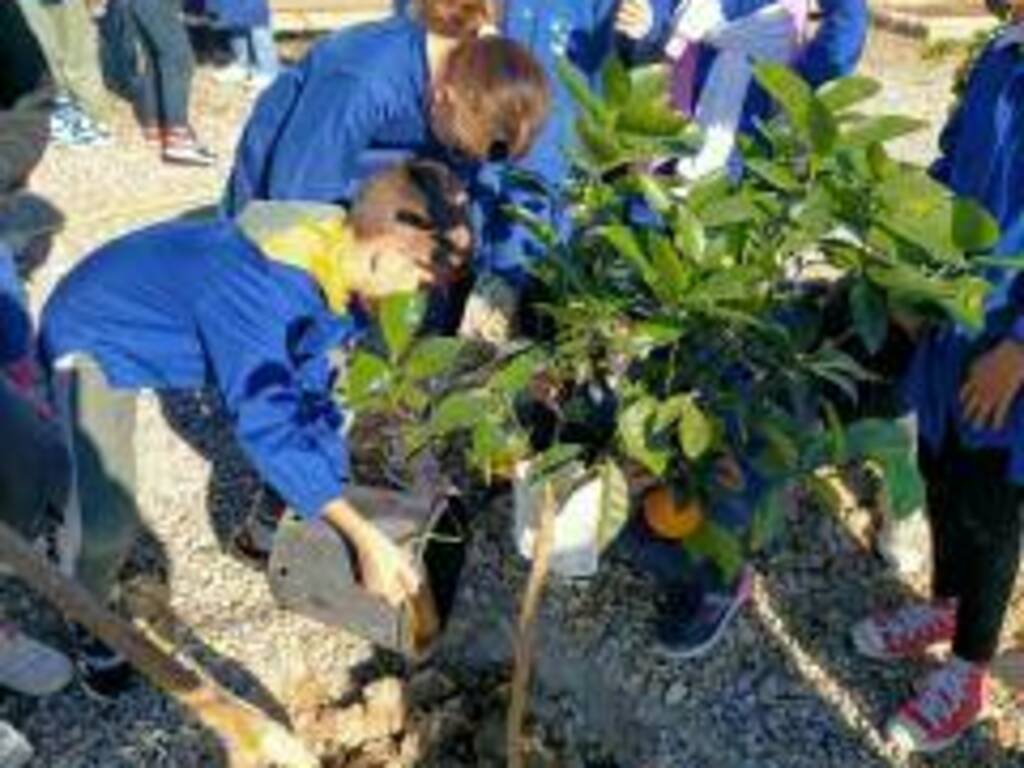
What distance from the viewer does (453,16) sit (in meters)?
3.47

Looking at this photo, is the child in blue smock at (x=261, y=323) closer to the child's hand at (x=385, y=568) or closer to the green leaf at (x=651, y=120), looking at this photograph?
the child's hand at (x=385, y=568)

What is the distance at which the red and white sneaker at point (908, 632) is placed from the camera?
3.58 m

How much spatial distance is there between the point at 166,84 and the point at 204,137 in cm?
51

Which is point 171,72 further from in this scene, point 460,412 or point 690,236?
point 690,236

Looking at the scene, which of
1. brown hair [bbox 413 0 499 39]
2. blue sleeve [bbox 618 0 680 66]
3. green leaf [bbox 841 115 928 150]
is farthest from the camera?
blue sleeve [bbox 618 0 680 66]

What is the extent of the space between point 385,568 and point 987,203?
4.43ft

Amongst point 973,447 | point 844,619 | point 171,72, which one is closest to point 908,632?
point 844,619

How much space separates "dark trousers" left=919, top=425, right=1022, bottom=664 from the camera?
315 cm

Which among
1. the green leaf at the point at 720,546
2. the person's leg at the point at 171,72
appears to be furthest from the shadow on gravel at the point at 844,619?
the person's leg at the point at 171,72

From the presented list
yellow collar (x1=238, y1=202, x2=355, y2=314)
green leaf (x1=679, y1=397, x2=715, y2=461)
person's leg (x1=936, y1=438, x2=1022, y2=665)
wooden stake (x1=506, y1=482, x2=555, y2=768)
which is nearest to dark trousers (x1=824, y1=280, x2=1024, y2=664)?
person's leg (x1=936, y1=438, x2=1022, y2=665)

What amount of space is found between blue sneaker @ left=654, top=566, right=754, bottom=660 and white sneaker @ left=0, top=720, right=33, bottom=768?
4.80ft

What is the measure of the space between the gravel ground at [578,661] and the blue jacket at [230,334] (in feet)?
2.63

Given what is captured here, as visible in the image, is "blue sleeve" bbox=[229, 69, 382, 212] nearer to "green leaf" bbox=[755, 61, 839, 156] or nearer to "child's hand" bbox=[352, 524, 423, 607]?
"child's hand" bbox=[352, 524, 423, 607]

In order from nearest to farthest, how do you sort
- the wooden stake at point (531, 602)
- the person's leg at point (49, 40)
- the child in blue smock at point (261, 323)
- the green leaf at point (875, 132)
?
the green leaf at point (875, 132), the wooden stake at point (531, 602), the child in blue smock at point (261, 323), the person's leg at point (49, 40)
